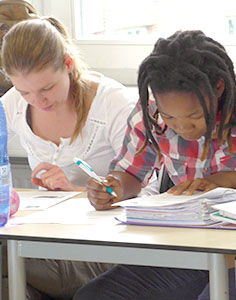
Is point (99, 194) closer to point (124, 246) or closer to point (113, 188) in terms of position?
point (113, 188)

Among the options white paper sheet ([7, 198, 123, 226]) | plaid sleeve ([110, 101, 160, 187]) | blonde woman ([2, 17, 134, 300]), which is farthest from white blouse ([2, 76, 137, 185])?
white paper sheet ([7, 198, 123, 226])

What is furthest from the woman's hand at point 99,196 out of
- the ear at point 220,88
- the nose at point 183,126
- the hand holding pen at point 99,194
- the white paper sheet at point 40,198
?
the ear at point 220,88

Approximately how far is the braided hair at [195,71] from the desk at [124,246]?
1.03 feet

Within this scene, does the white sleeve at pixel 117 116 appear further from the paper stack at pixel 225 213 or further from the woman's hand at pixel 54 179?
the paper stack at pixel 225 213

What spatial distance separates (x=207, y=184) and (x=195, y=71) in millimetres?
271

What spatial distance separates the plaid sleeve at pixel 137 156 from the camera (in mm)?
1759

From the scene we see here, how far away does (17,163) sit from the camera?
2.83 meters

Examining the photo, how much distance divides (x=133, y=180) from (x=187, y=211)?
41 centimetres

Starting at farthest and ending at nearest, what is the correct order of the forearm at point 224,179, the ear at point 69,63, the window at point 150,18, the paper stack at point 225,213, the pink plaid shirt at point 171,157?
the window at point 150,18
the ear at point 69,63
the pink plaid shirt at point 171,157
the forearm at point 224,179
the paper stack at point 225,213

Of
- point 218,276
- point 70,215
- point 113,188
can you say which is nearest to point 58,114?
point 113,188

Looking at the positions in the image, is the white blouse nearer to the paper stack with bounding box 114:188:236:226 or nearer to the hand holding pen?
the hand holding pen

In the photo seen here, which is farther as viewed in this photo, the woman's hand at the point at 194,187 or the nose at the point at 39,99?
the nose at the point at 39,99

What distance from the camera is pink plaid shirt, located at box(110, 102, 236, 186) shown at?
5.49ft

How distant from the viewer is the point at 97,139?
2.07m
